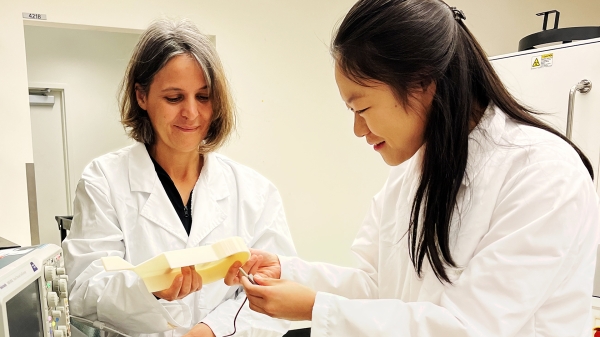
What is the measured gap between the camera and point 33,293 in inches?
24.1

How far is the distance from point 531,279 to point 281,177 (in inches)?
86.3

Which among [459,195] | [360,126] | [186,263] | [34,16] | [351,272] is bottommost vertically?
[351,272]

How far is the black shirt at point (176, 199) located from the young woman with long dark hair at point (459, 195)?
369 mm

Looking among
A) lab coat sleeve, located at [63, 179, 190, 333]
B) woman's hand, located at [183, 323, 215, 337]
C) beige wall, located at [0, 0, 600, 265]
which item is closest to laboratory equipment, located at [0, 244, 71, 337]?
lab coat sleeve, located at [63, 179, 190, 333]

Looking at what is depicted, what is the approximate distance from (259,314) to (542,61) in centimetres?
179

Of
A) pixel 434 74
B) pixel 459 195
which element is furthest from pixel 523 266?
pixel 434 74

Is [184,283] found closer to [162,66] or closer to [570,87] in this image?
[162,66]

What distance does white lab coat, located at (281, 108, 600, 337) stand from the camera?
0.65 meters

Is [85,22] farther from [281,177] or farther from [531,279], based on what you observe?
[531,279]

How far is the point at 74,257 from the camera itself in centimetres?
100

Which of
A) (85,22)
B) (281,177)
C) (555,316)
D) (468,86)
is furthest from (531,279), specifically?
(85,22)

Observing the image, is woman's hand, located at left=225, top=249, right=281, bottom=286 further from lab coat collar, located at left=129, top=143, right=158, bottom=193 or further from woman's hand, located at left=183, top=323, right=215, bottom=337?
lab coat collar, located at left=129, top=143, right=158, bottom=193

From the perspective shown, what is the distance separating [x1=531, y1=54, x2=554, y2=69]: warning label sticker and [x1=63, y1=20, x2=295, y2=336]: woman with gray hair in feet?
5.10

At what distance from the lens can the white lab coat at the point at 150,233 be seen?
98 cm
